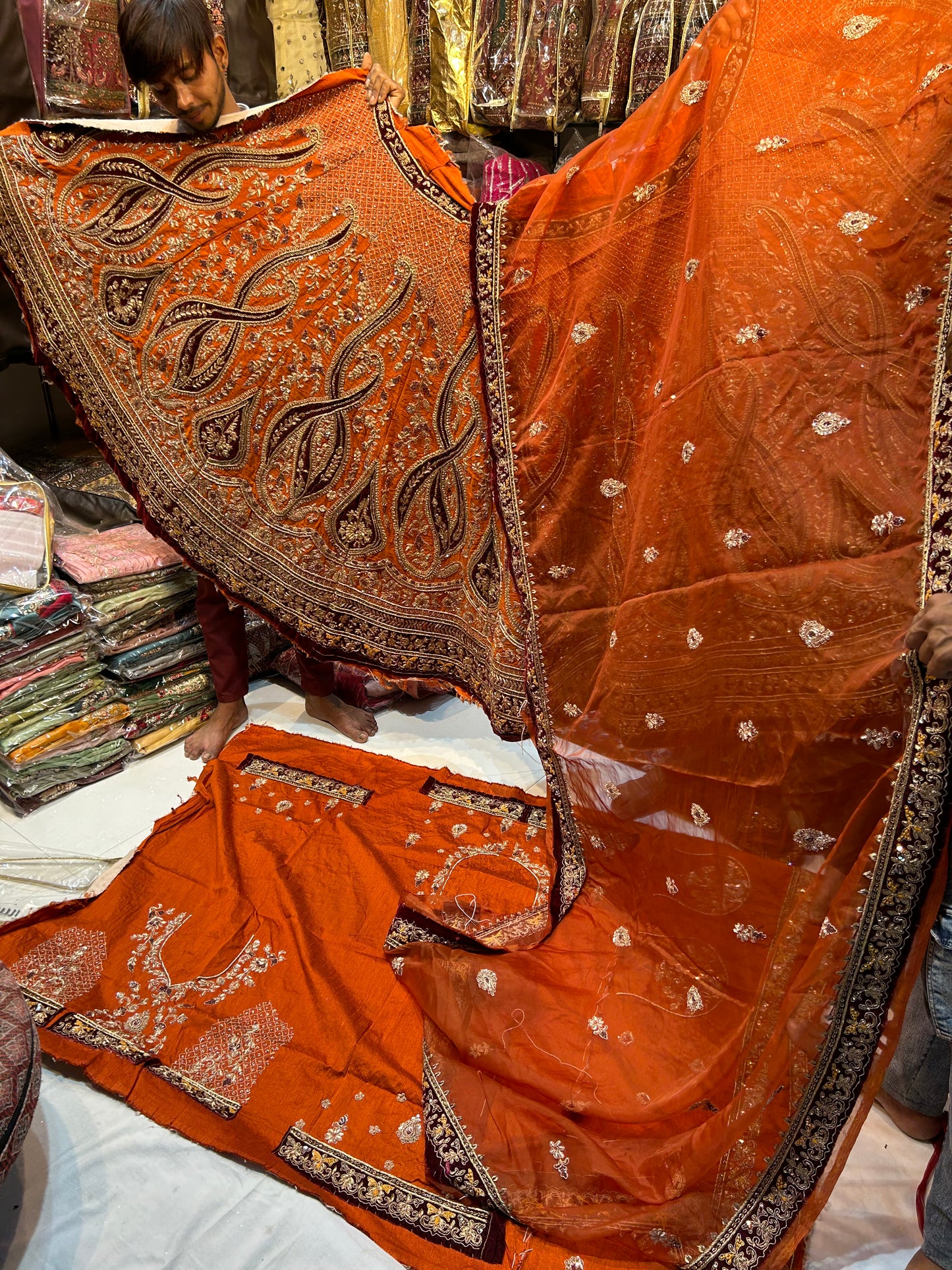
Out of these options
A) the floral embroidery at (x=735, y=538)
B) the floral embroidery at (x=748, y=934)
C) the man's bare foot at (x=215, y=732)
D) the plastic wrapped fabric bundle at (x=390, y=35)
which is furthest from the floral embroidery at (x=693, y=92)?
the man's bare foot at (x=215, y=732)

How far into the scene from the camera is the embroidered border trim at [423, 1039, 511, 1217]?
3.99 feet

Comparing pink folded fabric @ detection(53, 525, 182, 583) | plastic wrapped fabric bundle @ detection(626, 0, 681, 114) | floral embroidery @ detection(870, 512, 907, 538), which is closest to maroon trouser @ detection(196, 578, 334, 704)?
pink folded fabric @ detection(53, 525, 182, 583)

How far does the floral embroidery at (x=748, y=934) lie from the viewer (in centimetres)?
118

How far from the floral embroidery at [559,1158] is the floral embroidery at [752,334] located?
1.15 meters

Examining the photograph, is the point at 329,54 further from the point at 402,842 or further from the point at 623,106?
the point at 402,842

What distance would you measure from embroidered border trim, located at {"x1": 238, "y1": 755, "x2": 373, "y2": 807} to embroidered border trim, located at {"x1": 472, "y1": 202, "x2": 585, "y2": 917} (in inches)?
27.8

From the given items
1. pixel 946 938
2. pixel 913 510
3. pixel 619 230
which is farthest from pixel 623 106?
pixel 946 938

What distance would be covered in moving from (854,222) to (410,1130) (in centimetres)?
142

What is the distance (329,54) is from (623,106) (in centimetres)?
96

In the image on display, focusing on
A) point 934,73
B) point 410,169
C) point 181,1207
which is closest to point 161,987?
point 181,1207

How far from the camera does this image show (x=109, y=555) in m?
2.11

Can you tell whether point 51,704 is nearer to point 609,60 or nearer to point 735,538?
point 735,538

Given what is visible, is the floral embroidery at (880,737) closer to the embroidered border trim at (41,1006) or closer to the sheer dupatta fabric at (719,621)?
the sheer dupatta fabric at (719,621)

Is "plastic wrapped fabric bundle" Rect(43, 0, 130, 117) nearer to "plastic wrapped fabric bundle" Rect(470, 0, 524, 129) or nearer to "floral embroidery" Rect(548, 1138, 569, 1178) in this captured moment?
"plastic wrapped fabric bundle" Rect(470, 0, 524, 129)
